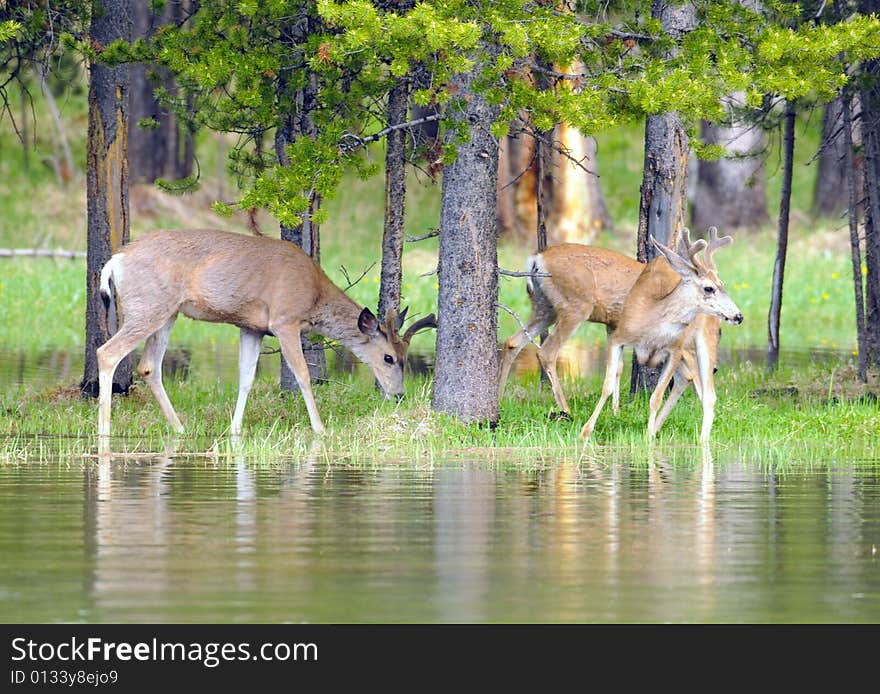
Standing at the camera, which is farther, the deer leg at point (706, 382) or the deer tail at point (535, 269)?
the deer tail at point (535, 269)

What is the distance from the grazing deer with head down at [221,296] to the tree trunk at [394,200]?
1.01 m

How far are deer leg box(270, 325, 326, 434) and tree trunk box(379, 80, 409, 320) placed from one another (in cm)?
145

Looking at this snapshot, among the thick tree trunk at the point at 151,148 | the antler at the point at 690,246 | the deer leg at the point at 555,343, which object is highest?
the thick tree trunk at the point at 151,148

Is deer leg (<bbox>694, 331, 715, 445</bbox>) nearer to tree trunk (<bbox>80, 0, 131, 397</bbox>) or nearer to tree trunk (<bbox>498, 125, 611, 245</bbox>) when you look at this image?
tree trunk (<bbox>80, 0, 131, 397</bbox>)

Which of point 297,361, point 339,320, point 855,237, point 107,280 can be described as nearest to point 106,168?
point 107,280

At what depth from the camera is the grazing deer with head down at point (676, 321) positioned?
15727 millimetres

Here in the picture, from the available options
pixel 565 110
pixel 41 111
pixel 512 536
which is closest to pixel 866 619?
pixel 512 536

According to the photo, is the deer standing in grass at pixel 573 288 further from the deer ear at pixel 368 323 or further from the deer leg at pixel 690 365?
the deer leg at pixel 690 365

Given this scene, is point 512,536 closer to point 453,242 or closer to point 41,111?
point 453,242

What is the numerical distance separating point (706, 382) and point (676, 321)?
23.5 inches

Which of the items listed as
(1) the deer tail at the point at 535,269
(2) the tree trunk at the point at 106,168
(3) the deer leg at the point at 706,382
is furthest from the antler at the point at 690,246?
(2) the tree trunk at the point at 106,168

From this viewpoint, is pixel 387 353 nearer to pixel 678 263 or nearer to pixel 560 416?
pixel 560 416

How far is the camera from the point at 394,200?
18141 mm

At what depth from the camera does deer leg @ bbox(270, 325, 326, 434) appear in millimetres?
16109
